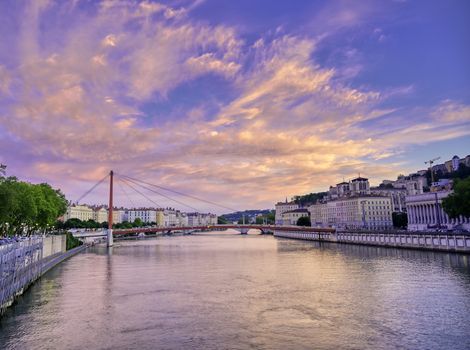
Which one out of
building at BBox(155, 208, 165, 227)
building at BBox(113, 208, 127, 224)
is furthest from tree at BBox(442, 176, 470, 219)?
building at BBox(155, 208, 165, 227)

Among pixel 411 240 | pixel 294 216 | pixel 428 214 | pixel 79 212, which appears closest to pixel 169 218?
pixel 79 212

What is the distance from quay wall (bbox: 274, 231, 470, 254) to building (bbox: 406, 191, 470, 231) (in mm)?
10728

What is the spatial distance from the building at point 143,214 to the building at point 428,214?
113417mm

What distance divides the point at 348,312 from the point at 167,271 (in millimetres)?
15041

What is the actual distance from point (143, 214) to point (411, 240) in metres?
132

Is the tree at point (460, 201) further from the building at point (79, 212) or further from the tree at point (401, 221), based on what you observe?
the building at point (79, 212)

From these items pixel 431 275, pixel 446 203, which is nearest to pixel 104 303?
pixel 431 275

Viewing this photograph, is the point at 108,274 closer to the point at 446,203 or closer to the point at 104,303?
the point at 104,303

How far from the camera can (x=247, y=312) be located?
13.5 m

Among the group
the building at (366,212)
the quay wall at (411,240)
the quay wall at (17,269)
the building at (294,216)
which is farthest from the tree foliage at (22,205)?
the building at (294,216)

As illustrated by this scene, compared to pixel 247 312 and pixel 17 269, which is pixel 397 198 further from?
pixel 17 269

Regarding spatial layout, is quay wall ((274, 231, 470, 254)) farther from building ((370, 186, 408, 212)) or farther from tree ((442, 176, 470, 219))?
building ((370, 186, 408, 212))

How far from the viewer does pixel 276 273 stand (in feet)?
78.1

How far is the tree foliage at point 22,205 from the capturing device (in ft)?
74.5
